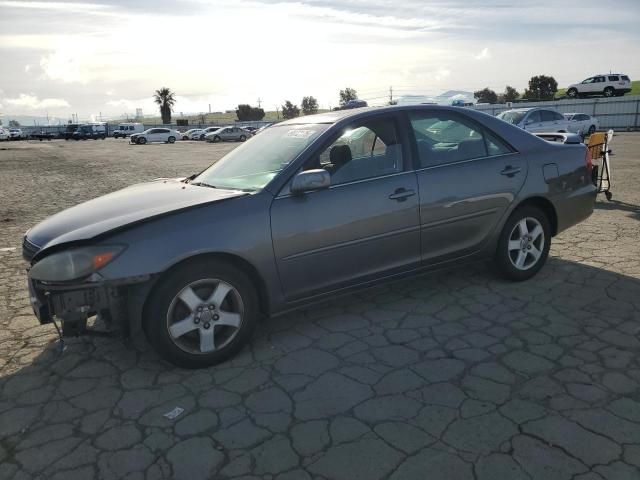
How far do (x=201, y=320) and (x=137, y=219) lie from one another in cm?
75

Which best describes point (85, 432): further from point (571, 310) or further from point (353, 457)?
point (571, 310)

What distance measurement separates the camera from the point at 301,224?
351 centimetres

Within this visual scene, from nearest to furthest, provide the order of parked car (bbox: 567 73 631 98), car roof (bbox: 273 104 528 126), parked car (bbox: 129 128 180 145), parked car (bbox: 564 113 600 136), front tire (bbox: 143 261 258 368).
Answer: front tire (bbox: 143 261 258 368) < car roof (bbox: 273 104 528 126) < parked car (bbox: 564 113 600 136) < parked car (bbox: 567 73 631 98) < parked car (bbox: 129 128 180 145)

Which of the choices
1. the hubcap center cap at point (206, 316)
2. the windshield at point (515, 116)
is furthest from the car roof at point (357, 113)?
the windshield at point (515, 116)

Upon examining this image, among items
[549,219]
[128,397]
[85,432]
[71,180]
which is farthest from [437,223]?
[71,180]

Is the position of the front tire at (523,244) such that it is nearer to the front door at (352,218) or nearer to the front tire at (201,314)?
the front door at (352,218)

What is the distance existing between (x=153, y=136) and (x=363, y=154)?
46.6m

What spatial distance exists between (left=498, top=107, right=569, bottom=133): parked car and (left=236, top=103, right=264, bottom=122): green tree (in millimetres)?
68648

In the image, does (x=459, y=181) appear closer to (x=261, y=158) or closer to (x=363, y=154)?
(x=363, y=154)

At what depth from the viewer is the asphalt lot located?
245cm

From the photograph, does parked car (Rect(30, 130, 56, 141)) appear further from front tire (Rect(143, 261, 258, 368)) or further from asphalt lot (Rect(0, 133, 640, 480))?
front tire (Rect(143, 261, 258, 368))

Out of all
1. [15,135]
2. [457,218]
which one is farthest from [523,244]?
[15,135]

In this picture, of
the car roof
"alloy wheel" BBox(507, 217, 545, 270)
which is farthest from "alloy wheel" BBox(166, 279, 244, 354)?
"alloy wheel" BBox(507, 217, 545, 270)

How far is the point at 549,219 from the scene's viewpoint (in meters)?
4.83
